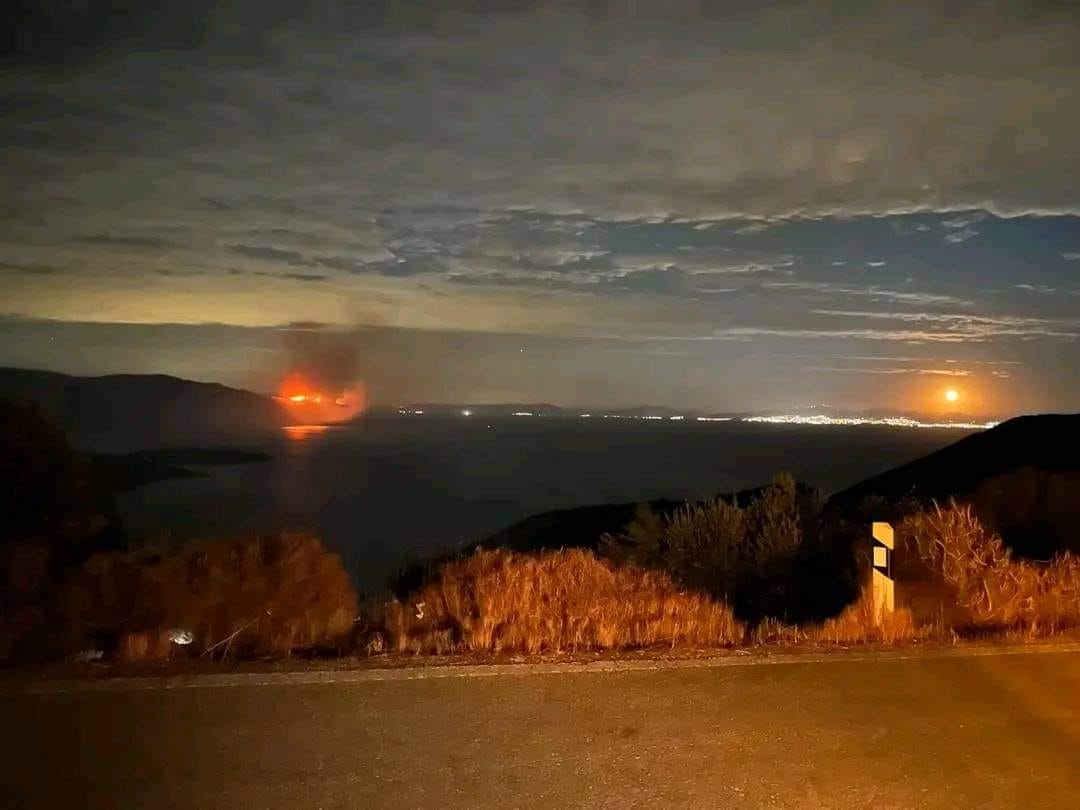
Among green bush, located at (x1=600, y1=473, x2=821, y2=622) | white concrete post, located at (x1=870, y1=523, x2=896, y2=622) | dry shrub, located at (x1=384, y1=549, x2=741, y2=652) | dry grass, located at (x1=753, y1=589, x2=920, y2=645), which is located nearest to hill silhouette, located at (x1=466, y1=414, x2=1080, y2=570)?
green bush, located at (x1=600, y1=473, x2=821, y2=622)

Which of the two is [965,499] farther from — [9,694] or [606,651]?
[9,694]

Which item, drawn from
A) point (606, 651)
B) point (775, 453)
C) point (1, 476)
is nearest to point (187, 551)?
point (1, 476)

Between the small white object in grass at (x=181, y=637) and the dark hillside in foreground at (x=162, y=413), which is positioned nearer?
the small white object in grass at (x=181, y=637)

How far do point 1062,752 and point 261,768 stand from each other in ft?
14.1

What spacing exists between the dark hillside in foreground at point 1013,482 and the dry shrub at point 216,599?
9575 mm

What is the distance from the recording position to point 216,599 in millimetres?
10047

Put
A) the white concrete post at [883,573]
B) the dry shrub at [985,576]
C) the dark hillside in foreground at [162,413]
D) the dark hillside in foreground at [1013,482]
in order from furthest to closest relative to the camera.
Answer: the dark hillside in foreground at [162,413], the dark hillside in foreground at [1013,482], the dry shrub at [985,576], the white concrete post at [883,573]

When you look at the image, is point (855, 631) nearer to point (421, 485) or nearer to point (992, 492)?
point (992, 492)

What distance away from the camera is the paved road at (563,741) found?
533 centimetres

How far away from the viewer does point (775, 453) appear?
134 meters

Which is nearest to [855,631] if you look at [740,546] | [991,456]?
[740,546]

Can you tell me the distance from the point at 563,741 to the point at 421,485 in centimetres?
7149

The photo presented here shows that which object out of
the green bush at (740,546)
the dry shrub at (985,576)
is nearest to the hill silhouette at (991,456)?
the green bush at (740,546)

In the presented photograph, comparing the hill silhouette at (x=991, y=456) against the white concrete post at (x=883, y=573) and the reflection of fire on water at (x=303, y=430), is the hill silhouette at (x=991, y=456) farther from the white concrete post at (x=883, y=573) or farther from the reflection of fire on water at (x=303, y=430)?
the reflection of fire on water at (x=303, y=430)
